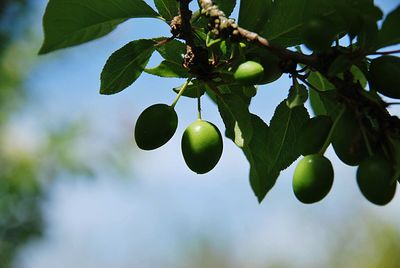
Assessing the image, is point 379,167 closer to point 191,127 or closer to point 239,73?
point 239,73

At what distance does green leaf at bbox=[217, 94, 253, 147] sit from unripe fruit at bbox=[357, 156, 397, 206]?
355 mm

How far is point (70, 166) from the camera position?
10148mm

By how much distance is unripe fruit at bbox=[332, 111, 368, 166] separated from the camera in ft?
3.97

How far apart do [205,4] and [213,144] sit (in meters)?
0.34

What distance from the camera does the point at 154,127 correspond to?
1441mm

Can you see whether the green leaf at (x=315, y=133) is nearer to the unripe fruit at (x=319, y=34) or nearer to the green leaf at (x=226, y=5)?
the unripe fruit at (x=319, y=34)

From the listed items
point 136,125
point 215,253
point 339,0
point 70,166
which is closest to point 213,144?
point 136,125

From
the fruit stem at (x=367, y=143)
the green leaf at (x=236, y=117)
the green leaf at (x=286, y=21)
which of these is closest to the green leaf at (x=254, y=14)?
the green leaf at (x=286, y=21)

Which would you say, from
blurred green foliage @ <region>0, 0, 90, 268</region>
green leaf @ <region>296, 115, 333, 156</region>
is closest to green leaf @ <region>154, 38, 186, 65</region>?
green leaf @ <region>296, 115, 333, 156</region>

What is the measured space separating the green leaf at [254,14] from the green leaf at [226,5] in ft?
0.20

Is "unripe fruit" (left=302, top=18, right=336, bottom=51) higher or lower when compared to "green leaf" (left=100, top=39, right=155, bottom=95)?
higher

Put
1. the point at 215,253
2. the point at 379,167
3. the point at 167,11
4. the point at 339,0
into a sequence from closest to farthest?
the point at 379,167
the point at 339,0
the point at 167,11
the point at 215,253

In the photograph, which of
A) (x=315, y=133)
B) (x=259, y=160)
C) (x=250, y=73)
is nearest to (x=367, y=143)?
(x=315, y=133)

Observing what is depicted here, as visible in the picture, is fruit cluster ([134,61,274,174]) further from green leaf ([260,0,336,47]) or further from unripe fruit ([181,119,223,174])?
green leaf ([260,0,336,47])
